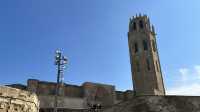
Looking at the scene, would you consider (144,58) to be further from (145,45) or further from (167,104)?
(167,104)

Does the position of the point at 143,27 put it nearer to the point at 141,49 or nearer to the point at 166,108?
the point at 141,49

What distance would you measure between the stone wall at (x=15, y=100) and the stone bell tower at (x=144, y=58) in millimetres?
23490

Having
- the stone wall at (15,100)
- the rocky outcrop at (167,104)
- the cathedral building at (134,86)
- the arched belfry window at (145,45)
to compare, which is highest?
the arched belfry window at (145,45)

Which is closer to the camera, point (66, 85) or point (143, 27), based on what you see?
point (66, 85)

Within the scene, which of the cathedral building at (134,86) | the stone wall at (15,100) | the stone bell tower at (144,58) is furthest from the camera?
the stone bell tower at (144,58)

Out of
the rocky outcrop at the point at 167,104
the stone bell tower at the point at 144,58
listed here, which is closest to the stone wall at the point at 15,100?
the rocky outcrop at the point at 167,104

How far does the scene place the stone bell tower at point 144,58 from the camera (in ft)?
125

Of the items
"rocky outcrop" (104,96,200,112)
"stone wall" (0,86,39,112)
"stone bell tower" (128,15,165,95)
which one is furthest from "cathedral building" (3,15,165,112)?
"rocky outcrop" (104,96,200,112)

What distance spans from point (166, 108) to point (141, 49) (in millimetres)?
33620

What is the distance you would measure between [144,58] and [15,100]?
94.6 ft

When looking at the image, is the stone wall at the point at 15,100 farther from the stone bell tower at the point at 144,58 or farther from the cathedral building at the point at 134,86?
the stone bell tower at the point at 144,58

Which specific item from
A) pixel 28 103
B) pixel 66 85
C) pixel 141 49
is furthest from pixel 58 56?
pixel 141 49

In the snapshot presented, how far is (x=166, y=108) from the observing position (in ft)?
26.6

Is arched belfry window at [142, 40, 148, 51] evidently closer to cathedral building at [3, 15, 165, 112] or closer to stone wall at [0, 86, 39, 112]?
cathedral building at [3, 15, 165, 112]
